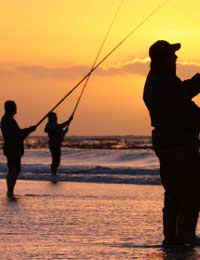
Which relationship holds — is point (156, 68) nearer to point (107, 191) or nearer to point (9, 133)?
point (9, 133)

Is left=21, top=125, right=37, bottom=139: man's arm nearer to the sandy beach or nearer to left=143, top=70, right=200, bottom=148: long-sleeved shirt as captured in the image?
the sandy beach

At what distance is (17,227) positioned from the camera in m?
9.22

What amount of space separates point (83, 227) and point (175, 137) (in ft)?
6.57

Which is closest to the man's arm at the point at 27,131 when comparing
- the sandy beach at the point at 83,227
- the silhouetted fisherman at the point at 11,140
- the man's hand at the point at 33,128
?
the man's hand at the point at 33,128

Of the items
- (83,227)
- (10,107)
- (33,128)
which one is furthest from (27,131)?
(83,227)

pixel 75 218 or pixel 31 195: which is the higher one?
pixel 75 218

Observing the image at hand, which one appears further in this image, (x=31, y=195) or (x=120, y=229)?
(x=31, y=195)

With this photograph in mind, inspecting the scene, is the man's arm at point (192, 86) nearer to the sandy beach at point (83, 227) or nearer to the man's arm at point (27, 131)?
the sandy beach at point (83, 227)

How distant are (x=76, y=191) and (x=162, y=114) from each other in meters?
9.02

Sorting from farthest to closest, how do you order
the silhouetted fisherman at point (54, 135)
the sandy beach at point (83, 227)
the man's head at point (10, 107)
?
the silhouetted fisherman at point (54, 135) < the man's head at point (10, 107) < the sandy beach at point (83, 227)

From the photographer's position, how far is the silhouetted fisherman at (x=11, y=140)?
1480cm

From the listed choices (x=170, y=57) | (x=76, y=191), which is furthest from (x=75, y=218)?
(x=76, y=191)

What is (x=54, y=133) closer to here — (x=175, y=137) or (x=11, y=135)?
(x=11, y=135)

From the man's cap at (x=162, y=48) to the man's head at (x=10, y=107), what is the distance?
7.12 metres
